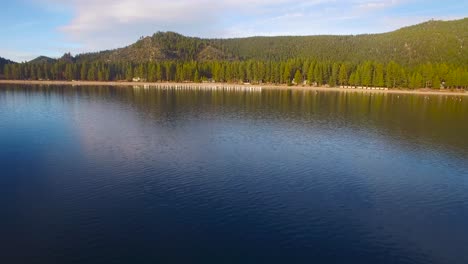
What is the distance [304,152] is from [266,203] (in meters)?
18.0

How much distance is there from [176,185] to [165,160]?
26.9ft

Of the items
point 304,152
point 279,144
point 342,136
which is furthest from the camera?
point 342,136

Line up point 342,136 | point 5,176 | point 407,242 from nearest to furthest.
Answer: point 407,242 → point 5,176 → point 342,136

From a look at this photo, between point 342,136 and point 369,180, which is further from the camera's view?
point 342,136

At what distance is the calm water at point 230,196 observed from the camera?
22547 millimetres

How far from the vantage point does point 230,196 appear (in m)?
30.4

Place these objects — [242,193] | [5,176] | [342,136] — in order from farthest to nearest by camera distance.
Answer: [342,136] < [5,176] < [242,193]

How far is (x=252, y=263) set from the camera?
2117 centimetres

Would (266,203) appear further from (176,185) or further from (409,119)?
(409,119)

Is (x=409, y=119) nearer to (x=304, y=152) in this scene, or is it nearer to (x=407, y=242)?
(x=304, y=152)

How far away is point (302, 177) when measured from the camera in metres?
35.9

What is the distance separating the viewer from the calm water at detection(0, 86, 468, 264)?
2255 centimetres

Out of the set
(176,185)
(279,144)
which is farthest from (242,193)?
(279,144)

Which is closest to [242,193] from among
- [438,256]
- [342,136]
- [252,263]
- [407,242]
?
[252,263]
